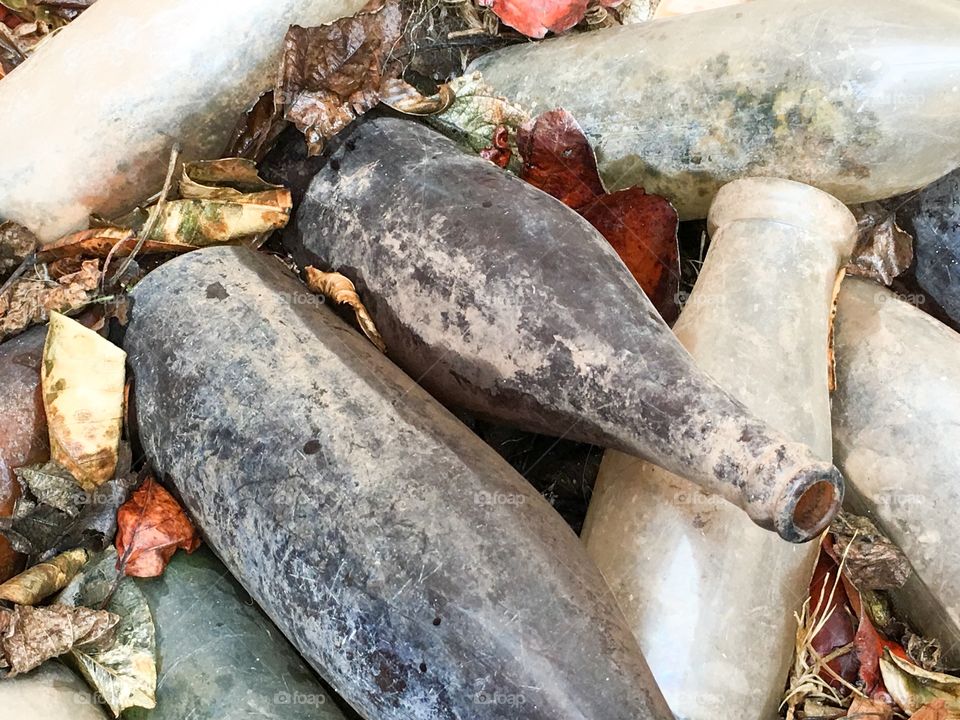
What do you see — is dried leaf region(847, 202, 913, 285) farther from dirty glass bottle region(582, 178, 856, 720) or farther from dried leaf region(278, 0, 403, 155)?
dried leaf region(278, 0, 403, 155)

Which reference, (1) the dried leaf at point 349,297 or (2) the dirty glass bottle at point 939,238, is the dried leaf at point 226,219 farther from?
(2) the dirty glass bottle at point 939,238

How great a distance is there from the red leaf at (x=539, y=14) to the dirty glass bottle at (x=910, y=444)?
611 millimetres

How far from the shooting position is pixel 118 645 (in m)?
0.99

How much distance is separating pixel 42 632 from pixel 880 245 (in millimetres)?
1176

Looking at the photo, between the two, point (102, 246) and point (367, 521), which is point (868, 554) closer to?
point (367, 521)

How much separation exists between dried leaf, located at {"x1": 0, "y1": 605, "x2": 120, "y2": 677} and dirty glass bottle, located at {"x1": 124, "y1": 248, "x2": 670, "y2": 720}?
0.49 ft

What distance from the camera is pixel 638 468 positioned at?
39.9 inches

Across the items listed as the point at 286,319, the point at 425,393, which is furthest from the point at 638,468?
the point at 286,319

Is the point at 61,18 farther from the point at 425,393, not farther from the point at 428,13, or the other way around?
the point at 425,393

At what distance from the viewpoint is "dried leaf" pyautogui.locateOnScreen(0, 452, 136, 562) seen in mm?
1052

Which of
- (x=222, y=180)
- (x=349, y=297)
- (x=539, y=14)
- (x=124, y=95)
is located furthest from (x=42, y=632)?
(x=539, y=14)

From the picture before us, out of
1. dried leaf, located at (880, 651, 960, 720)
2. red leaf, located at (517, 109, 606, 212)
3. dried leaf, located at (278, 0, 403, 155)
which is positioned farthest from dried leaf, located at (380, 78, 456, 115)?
dried leaf, located at (880, 651, 960, 720)

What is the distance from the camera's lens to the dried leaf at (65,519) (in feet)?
3.45

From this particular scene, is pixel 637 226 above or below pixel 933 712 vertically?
above
